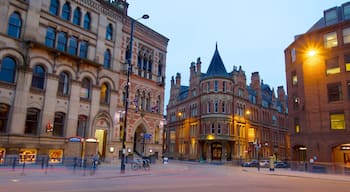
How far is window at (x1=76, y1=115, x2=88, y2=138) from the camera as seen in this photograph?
93.9 ft

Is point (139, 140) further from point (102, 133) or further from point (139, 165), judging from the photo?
point (139, 165)

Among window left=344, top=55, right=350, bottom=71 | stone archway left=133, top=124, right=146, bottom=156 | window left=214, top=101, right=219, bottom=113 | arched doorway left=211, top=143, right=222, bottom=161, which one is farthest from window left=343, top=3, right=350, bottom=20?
arched doorway left=211, top=143, right=222, bottom=161

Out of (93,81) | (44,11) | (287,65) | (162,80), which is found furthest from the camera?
(287,65)

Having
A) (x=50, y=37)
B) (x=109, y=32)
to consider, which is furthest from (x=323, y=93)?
(x=50, y=37)

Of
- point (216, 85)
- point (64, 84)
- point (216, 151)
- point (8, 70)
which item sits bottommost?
point (216, 151)

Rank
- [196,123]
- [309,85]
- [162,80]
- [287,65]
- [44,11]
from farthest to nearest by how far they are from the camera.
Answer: [196,123] → [287,65] → [162,80] → [309,85] → [44,11]

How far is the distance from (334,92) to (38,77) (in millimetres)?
33957

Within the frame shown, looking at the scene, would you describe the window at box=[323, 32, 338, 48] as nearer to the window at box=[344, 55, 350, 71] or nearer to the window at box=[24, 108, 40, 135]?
the window at box=[344, 55, 350, 71]

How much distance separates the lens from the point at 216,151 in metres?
56.6

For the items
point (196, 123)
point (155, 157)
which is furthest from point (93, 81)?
point (196, 123)

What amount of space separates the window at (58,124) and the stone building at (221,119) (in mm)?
33147

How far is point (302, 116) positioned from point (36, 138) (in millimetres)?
31672

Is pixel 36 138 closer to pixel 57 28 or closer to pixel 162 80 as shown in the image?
pixel 57 28

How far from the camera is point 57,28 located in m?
27.2
